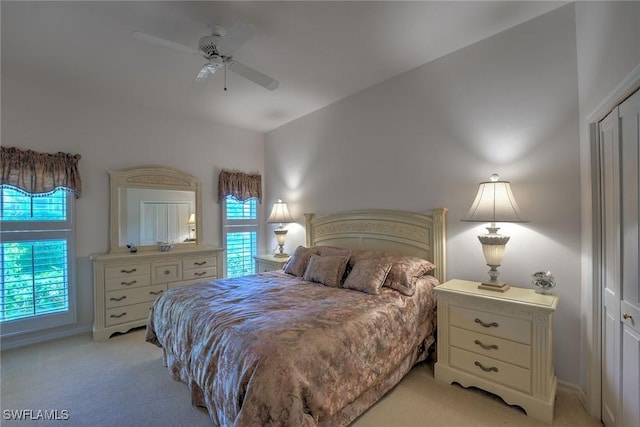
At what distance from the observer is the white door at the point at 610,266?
1.71m

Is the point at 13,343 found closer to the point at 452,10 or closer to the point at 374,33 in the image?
the point at 374,33

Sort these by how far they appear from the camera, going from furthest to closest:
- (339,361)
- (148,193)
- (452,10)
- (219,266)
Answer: (219,266) < (148,193) < (452,10) < (339,361)

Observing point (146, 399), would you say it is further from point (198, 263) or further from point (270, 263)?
point (270, 263)

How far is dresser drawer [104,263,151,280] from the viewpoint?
343 centimetres

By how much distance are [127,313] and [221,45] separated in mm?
3280

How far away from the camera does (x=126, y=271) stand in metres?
3.55

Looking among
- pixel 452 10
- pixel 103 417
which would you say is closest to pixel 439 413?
pixel 103 417

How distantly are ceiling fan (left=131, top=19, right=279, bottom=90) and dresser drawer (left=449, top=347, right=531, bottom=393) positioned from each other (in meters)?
2.80

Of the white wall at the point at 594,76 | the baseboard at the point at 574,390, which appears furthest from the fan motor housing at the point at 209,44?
the baseboard at the point at 574,390

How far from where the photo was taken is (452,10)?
7.41ft

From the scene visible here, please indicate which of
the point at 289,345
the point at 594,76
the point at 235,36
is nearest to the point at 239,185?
the point at 235,36

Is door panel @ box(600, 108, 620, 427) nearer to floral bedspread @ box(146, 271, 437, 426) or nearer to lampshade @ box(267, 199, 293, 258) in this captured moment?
floral bedspread @ box(146, 271, 437, 426)

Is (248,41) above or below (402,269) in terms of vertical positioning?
above

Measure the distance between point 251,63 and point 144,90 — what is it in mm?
1586
